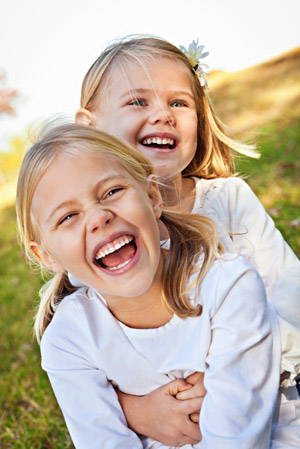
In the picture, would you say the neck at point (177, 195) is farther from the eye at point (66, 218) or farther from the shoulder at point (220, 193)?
the eye at point (66, 218)

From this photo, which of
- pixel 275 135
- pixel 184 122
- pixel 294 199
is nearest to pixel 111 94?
pixel 184 122

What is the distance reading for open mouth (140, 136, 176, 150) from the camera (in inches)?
106

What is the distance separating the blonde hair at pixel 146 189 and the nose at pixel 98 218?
0.24m

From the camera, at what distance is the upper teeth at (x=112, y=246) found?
1.93 meters

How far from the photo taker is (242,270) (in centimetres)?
203

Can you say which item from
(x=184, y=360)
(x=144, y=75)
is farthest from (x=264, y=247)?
(x=144, y=75)

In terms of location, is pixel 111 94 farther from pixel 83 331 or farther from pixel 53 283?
pixel 83 331

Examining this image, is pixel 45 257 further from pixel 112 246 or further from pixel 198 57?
pixel 198 57

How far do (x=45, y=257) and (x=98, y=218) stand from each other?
1.52 ft

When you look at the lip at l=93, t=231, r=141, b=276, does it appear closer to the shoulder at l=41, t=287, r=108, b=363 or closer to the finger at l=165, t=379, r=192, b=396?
the shoulder at l=41, t=287, r=108, b=363

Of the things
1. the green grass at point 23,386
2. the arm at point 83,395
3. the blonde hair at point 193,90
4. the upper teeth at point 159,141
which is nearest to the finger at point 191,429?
the arm at point 83,395

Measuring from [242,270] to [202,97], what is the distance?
1.47 m

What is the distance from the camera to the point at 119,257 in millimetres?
1998

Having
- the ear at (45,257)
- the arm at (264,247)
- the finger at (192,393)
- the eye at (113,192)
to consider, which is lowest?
the finger at (192,393)
